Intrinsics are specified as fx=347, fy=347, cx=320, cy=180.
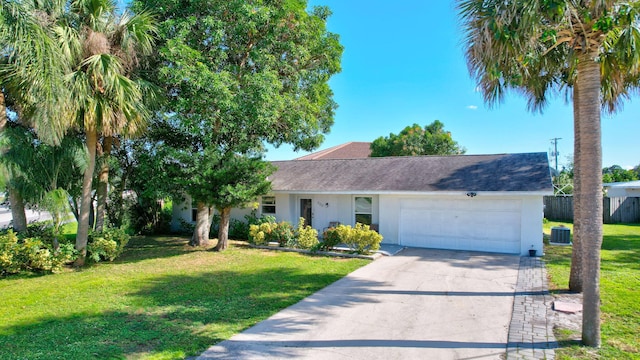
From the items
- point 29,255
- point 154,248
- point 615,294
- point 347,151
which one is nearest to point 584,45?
point 615,294

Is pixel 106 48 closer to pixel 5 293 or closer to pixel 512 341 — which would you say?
pixel 5 293

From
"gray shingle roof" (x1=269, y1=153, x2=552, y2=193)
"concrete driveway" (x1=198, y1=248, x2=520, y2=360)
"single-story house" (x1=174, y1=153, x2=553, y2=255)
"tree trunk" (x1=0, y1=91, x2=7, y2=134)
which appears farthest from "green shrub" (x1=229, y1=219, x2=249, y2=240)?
"tree trunk" (x1=0, y1=91, x2=7, y2=134)

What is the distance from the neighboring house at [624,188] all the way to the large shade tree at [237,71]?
26645 millimetres

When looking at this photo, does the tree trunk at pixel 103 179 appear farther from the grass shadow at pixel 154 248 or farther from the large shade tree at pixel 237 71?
the large shade tree at pixel 237 71

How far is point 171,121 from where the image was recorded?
12.6 metres

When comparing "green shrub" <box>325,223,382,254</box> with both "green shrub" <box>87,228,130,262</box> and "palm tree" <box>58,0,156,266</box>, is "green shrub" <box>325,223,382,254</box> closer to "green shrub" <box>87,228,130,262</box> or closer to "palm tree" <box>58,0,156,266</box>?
"green shrub" <box>87,228,130,262</box>

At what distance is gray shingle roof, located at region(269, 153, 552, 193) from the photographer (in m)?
12.9

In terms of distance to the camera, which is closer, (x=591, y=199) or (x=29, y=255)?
(x=591, y=199)

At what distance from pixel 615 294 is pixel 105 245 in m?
14.1

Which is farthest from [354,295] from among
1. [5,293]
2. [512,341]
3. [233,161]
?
[5,293]

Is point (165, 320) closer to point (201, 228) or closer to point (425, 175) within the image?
point (201, 228)

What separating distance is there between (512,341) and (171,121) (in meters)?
11.9

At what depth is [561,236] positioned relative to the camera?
47.8ft

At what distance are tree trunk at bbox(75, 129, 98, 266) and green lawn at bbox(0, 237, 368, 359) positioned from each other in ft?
1.96
